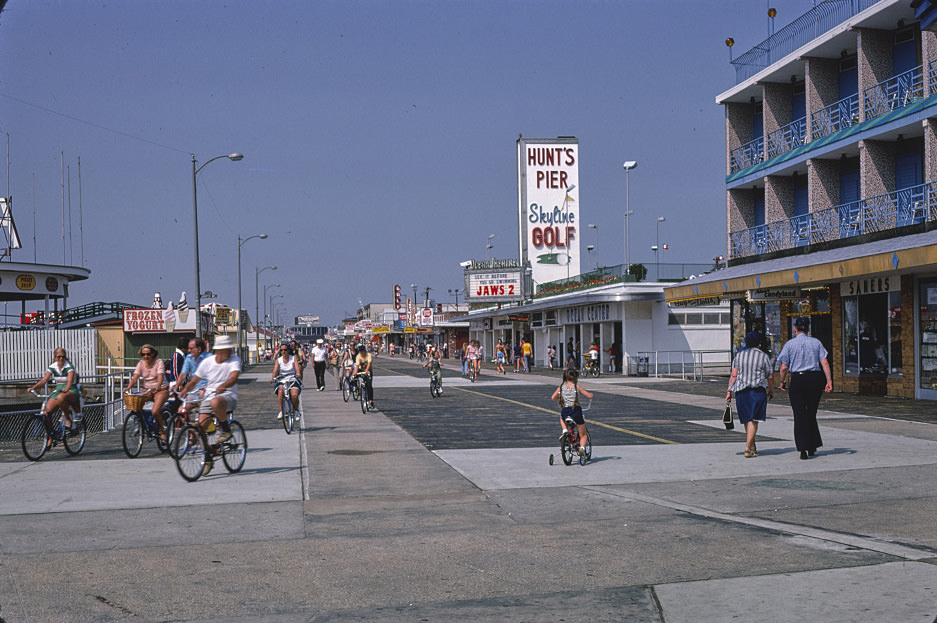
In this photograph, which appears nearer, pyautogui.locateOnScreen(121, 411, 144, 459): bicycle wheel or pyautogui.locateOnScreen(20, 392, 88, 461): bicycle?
pyautogui.locateOnScreen(121, 411, 144, 459): bicycle wheel

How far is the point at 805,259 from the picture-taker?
85.5ft

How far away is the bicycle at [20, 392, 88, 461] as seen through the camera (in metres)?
13.4

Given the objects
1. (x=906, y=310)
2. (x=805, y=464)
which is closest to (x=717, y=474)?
(x=805, y=464)

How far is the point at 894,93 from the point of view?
78.3 ft

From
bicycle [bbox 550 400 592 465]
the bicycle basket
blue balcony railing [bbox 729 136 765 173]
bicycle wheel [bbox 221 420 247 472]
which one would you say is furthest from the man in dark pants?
blue balcony railing [bbox 729 136 765 173]

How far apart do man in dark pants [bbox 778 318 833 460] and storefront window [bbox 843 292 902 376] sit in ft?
42.8

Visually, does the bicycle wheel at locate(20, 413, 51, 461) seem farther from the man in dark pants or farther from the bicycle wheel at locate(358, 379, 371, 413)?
the man in dark pants

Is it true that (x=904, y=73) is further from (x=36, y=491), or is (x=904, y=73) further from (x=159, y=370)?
(x=36, y=491)

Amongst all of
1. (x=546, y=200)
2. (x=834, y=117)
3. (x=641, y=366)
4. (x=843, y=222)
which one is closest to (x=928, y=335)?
(x=843, y=222)

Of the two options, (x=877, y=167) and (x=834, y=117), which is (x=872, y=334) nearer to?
(x=877, y=167)

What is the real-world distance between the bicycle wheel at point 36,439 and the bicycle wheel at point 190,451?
12.4 ft

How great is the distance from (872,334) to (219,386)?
66.1 feet

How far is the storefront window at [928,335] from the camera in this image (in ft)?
72.4

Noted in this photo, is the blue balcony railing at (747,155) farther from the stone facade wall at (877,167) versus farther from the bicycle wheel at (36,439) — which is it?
the bicycle wheel at (36,439)
